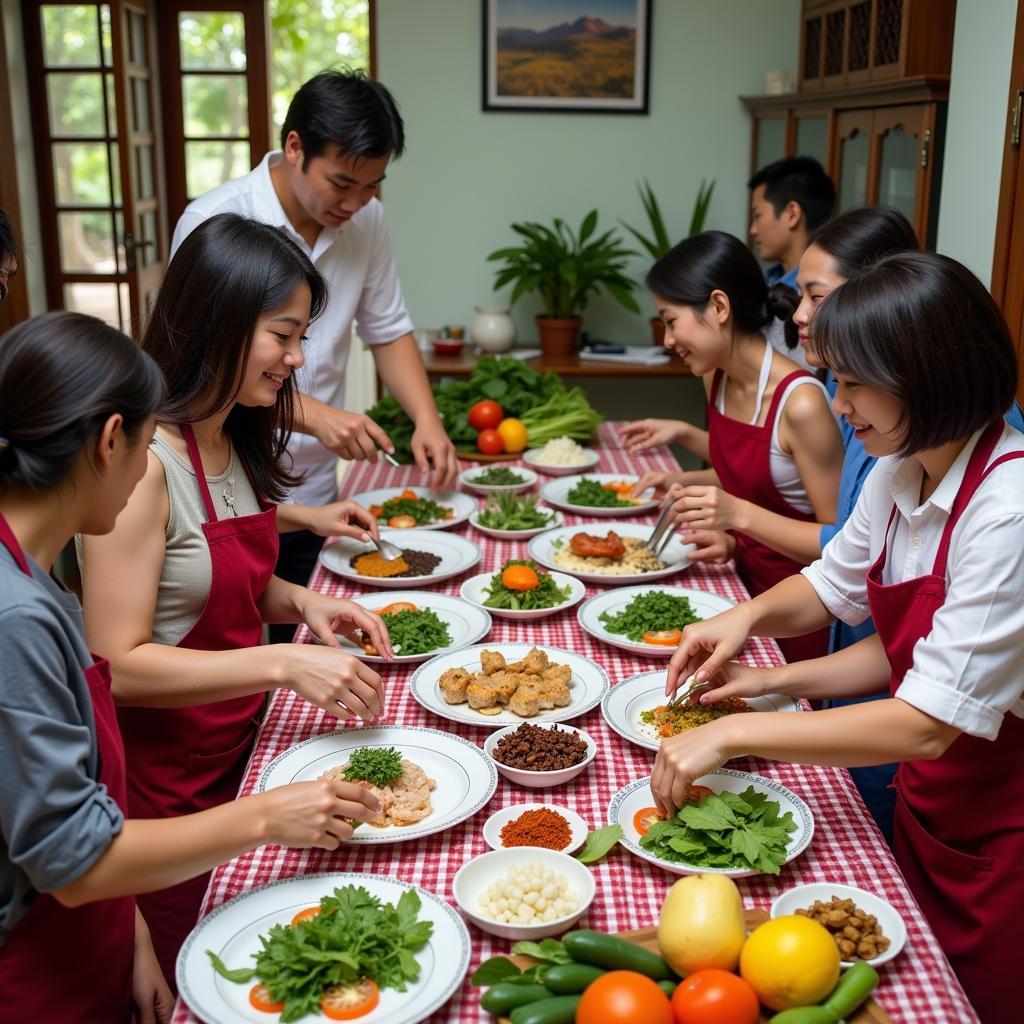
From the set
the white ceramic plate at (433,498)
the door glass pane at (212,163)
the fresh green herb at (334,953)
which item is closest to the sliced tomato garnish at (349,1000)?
the fresh green herb at (334,953)

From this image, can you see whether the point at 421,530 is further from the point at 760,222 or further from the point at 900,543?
the point at 760,222

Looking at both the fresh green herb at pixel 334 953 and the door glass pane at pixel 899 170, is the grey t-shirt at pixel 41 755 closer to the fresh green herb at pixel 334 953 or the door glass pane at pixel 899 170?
the fresh green herb at pixel 334 953

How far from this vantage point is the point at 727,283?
9.83ft

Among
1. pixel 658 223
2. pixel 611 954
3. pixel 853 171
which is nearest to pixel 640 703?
pixel 611 954

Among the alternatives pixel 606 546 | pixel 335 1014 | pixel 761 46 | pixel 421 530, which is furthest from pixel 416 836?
pixel 761 46

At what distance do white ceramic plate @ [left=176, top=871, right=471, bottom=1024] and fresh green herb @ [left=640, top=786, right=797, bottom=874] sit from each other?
34cm

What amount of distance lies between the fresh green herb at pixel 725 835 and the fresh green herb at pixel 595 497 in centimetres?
166

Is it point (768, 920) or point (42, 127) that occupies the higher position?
point (42, 127)

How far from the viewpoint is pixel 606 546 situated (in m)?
2.76

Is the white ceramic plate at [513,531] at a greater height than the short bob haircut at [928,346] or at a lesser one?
lesser

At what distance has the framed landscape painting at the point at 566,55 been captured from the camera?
20.1 ft

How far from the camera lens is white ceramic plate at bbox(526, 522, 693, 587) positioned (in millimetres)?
2674

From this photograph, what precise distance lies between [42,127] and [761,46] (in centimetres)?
414

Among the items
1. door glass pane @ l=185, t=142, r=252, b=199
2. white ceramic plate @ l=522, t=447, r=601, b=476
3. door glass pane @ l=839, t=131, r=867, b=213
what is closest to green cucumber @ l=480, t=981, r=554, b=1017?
white ceramic plate @ l=522, t=447, r=601, b=476
